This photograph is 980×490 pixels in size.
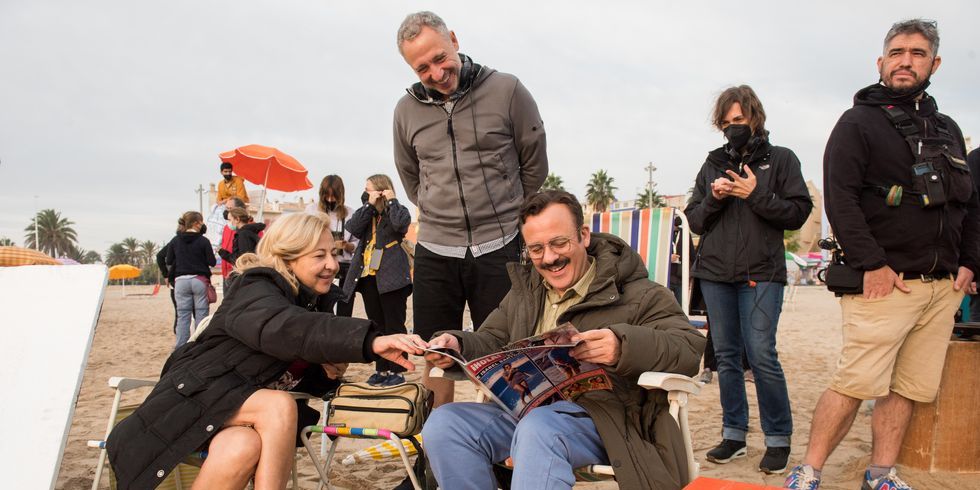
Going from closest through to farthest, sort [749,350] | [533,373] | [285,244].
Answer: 1. [533,373]
2. [285,244]
3. [749,350]

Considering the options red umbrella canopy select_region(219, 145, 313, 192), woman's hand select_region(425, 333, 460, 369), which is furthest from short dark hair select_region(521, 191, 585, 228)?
red umbrella canopy select_region(219, 145, 313, 192)

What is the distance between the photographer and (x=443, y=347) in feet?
8.18

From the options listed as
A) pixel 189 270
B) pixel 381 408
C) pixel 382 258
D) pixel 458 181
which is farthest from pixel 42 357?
pixel 189 270

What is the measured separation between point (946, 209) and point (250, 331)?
118 inches

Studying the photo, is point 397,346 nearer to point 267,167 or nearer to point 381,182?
point 381,182

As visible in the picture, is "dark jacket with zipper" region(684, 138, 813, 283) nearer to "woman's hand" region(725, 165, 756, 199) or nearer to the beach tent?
"woman's hand" region(725, 165, 756, 199)

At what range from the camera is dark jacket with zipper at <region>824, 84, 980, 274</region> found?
10.2 ft

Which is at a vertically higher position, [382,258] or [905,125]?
[905,125]

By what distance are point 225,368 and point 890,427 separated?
2.87m

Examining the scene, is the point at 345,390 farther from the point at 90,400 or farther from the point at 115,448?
the point at 90,400

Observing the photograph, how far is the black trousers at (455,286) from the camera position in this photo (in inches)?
139

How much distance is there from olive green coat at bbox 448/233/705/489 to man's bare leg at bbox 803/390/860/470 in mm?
1139

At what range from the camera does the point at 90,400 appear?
610 cm

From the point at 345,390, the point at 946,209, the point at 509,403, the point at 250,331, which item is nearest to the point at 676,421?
the point at 509,403
